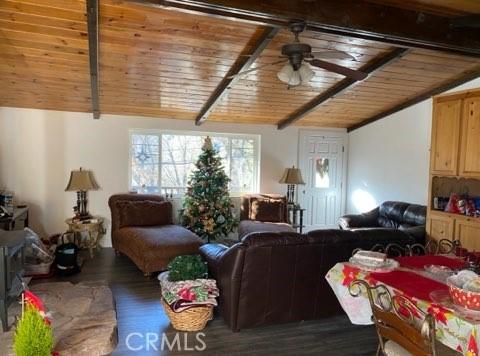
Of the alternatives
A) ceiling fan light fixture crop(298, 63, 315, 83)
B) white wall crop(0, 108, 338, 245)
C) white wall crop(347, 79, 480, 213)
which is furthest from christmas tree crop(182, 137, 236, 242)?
ceiling fan light fixture crop(298, 63, 315, 83)

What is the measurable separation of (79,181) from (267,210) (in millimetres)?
3175

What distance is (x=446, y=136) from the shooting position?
442 centimetres

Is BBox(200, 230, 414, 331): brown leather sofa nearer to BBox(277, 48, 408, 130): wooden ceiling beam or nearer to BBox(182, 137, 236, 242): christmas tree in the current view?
BBox(277, 48, 408, 130): wooden ceiling beam

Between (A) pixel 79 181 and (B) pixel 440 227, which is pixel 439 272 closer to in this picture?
(B) pixel 440 227

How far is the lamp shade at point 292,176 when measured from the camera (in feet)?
23.4

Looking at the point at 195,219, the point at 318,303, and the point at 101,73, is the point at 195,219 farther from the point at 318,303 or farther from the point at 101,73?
the point at 318,303

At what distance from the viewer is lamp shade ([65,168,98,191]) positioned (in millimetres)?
5898

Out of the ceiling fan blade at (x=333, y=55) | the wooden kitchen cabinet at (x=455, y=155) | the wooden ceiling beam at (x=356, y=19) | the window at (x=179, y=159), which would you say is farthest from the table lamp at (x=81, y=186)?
the wooden kitchen cabinet at (x=455, y=155)

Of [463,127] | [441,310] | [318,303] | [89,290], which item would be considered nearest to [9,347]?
[89,290]

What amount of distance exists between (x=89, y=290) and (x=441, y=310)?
11.9ft

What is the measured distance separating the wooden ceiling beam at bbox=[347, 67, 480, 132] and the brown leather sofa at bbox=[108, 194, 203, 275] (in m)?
4.23

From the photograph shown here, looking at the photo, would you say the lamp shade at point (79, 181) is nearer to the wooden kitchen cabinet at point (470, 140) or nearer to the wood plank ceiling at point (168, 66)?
the wood plank ceiling at point (168, 66)

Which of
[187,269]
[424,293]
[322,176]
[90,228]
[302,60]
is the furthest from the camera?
[322,176]

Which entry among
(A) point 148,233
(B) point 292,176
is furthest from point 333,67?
(B) point 292,176
